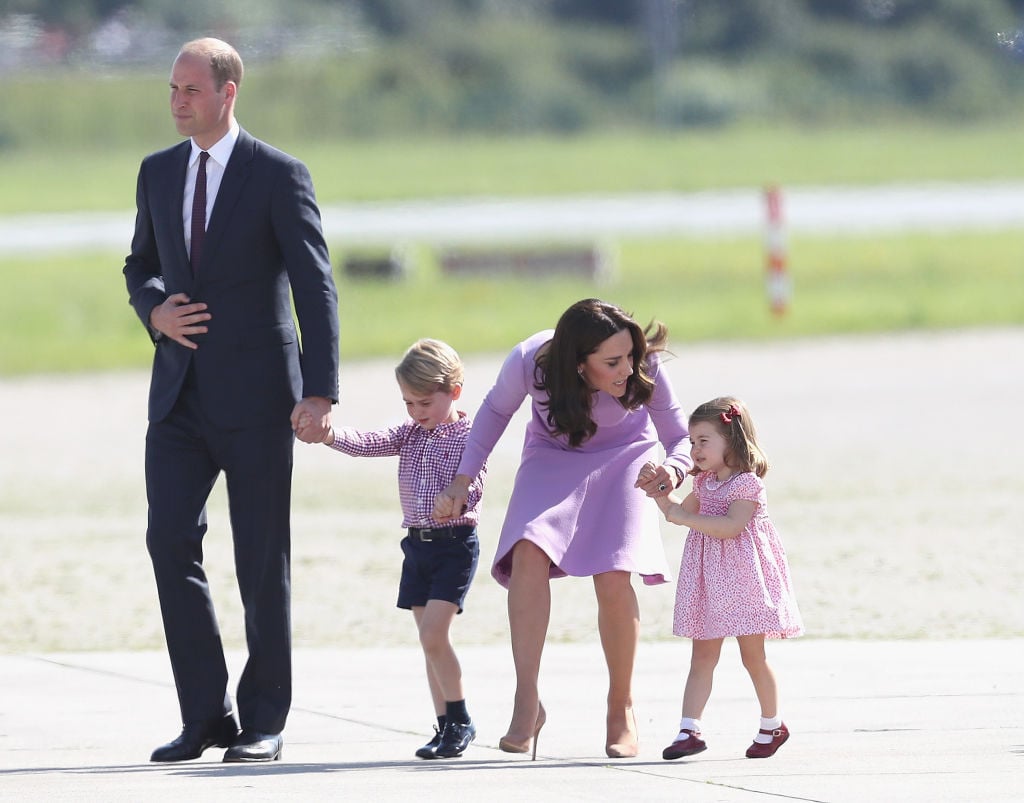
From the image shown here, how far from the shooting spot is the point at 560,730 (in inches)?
246

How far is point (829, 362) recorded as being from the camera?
17.1 metres

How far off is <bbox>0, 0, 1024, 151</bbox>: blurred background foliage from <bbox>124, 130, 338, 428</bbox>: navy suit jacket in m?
31.9

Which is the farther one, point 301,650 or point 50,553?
point 50,553

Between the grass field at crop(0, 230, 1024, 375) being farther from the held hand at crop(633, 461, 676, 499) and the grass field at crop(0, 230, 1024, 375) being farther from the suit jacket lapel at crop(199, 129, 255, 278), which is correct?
the held hand at crop(633, 461, 676, 499)

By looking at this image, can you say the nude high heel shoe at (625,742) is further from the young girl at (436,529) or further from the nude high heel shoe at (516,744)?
the young girl at (436,529)

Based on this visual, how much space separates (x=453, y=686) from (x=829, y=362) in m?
11.6

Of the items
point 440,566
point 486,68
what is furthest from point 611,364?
point 486,68

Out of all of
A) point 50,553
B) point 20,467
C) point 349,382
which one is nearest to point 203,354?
point 50,553

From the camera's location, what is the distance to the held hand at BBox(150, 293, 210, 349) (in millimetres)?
5773

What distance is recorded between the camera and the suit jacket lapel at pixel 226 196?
5793 millimetres

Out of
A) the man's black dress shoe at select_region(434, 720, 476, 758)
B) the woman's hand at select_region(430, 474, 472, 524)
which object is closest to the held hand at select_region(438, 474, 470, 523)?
the woman's hand at select_region(430, 474, 472, 524)

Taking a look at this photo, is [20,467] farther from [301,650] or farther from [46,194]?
[46,194]

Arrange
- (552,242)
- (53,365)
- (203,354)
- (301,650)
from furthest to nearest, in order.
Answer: (552,242)
(53,365)
(301,650)
(203,354)

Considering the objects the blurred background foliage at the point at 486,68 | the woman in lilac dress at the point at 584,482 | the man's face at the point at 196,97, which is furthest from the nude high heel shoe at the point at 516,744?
the blurred background foliage at the point at 486,68
